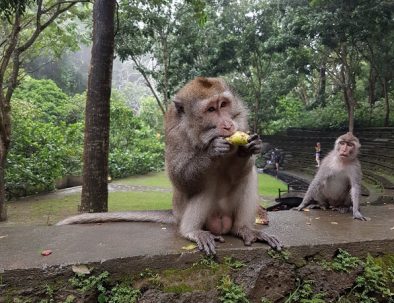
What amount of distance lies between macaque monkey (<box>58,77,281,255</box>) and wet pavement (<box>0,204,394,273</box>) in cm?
11

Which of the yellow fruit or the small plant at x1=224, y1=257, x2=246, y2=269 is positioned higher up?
the yellow fruit

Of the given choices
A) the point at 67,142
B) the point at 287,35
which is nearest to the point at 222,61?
the point at 287,35

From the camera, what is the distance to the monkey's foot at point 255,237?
2818 mm

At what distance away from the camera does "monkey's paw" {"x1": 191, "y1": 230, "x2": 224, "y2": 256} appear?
8.80 ft

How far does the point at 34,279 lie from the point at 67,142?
39.3 feet

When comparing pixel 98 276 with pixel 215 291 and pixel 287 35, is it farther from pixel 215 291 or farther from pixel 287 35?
pixel 287 35

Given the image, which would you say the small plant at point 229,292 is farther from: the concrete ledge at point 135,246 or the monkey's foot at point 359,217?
the monkey's foot at point 359,217

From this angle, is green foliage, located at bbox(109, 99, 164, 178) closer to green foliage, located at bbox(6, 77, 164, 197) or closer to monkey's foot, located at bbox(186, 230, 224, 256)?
green foliage, located at bbox(6, 77, 164, 197)

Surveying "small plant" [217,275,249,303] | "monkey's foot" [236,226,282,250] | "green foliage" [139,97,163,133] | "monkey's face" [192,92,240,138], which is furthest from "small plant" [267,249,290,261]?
"green foliage" [139,97,163,133]

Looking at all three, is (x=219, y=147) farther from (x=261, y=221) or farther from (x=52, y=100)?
(x=52, y=100)

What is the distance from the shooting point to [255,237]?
2.90m

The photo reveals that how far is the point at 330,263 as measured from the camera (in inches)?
114

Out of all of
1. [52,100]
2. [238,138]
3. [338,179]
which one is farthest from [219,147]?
[52,100]

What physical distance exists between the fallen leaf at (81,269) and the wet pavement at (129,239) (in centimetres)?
3
